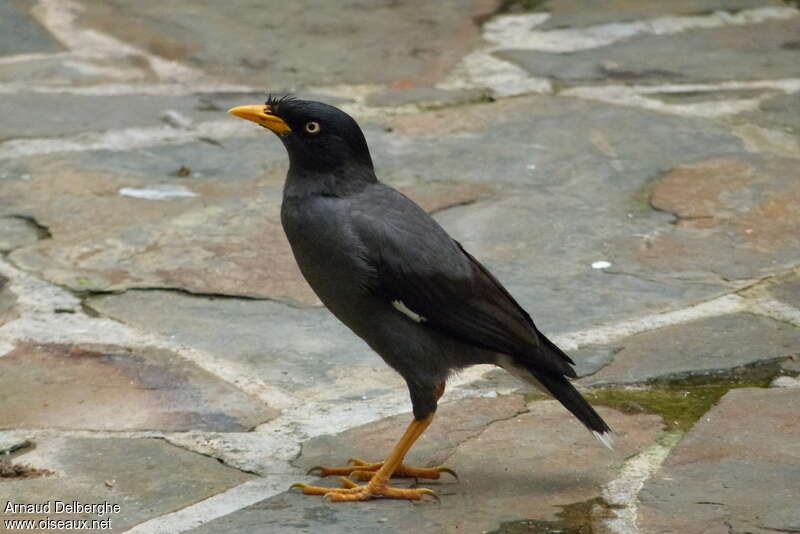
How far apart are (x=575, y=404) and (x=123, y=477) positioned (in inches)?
48.6

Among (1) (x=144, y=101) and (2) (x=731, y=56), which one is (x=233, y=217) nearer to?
(1) (x=144, y=101)

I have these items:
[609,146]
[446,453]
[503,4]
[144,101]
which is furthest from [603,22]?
[446,453]

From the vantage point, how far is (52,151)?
20.5 feet

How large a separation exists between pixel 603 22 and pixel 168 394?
4.74 meters

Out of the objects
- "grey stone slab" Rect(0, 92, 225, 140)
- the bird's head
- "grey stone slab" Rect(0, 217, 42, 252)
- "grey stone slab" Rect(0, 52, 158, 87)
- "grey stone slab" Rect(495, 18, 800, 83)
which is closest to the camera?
the bird's head

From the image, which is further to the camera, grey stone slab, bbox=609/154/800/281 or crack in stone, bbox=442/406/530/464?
grey stone slab, bbox=609/154/800/281

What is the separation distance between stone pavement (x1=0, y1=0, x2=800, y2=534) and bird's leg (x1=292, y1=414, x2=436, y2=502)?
0.04 metres

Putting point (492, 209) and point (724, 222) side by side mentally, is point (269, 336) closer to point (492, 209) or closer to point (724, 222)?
point (492, 209)

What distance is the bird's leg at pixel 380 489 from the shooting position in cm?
368

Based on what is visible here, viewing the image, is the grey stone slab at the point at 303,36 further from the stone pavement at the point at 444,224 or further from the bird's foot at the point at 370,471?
the bird's foot at the point at 370,471

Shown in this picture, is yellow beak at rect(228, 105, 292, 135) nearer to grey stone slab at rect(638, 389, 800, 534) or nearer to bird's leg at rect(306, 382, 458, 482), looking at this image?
bird's leg at rect(306, 382, 458, 482)

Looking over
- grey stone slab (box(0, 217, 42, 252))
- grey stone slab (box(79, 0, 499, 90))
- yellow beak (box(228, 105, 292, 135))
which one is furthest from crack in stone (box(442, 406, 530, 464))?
grey stone slab (box(79, 0, 499, 90))

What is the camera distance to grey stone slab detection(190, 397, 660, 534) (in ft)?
11.5

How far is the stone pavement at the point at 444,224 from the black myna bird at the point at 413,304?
183 mm
